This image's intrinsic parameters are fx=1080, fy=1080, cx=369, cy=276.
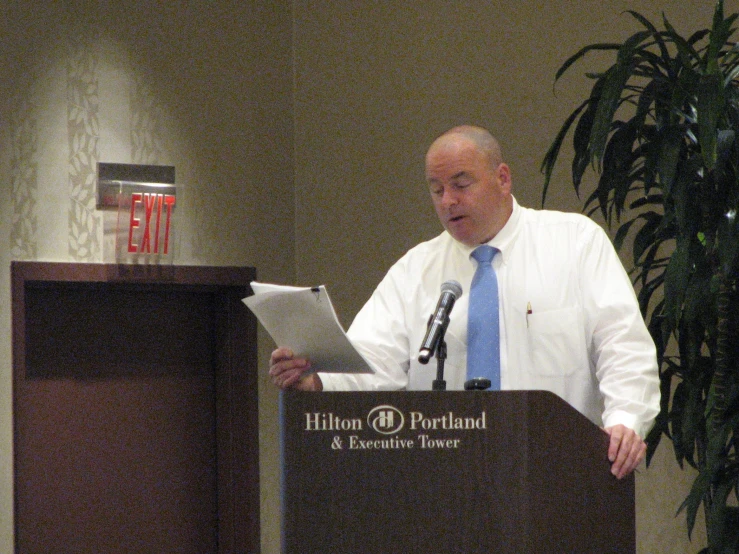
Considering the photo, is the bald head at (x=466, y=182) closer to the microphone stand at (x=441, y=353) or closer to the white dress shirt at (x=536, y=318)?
the white dress shirt at (x=536, y=318)

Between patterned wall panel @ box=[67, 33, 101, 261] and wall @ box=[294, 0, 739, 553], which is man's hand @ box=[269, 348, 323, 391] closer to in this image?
wall @ box=[294, 0, 739, 553]

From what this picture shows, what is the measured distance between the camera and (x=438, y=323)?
2082 mm

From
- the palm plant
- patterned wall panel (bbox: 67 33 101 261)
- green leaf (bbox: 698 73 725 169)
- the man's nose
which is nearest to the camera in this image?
the man's nose

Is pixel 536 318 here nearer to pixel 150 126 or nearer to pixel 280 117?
pixel 150 126

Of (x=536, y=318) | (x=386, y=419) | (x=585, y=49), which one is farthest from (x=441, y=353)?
(x=585, y=49)

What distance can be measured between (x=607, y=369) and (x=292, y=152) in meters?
3.27

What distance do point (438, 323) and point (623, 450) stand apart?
0.42 m

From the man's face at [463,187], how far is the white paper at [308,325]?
1.76ft

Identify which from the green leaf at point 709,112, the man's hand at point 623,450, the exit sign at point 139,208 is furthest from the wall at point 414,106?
the man's hand at point 623,450

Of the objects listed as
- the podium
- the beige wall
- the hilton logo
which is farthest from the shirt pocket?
the beige wall

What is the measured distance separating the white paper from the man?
13 centimetres

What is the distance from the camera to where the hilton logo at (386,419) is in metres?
1.91

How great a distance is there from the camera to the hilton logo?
1907mm

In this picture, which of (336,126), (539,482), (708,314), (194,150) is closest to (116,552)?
(194,150)
